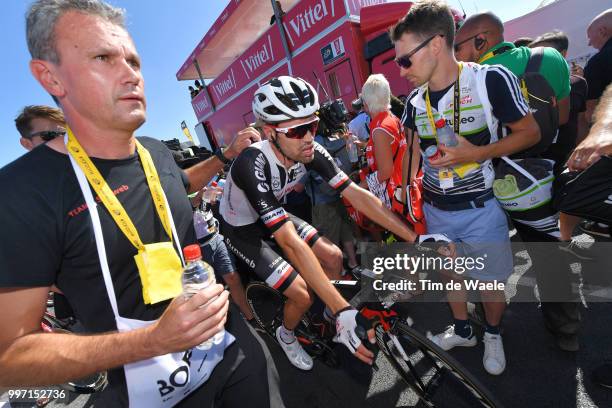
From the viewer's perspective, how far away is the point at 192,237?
1650 mm

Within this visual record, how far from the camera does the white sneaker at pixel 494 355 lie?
2.43m

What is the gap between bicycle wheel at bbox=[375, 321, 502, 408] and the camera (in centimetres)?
191

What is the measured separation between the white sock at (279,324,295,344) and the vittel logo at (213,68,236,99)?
50.5 feet

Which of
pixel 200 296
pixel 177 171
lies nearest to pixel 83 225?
pixel 200 296

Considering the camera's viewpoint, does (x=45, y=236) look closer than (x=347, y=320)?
Yes

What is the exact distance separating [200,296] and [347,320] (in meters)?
1.01

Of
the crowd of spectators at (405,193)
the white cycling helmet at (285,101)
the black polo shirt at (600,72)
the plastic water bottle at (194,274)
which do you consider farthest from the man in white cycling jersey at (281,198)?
the black polo shirt at (600,72)

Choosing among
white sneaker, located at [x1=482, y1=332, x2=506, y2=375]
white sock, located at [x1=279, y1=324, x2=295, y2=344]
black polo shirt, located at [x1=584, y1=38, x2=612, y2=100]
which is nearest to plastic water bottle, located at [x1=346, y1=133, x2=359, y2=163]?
white sock, located at [x1=279, y1=324, x2=295, y2=344]

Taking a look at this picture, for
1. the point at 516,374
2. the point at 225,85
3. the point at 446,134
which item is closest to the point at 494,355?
the point at 516,374

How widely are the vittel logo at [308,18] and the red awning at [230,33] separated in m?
5.18

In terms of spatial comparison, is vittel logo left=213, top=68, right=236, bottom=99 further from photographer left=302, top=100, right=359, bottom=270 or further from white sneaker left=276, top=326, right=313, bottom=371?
white sneaker left=276, top=326, right=313, bottom=371

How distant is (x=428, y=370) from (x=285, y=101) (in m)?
2.63

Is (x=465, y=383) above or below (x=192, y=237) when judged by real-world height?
below

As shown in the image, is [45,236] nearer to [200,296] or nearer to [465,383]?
[200,296]
